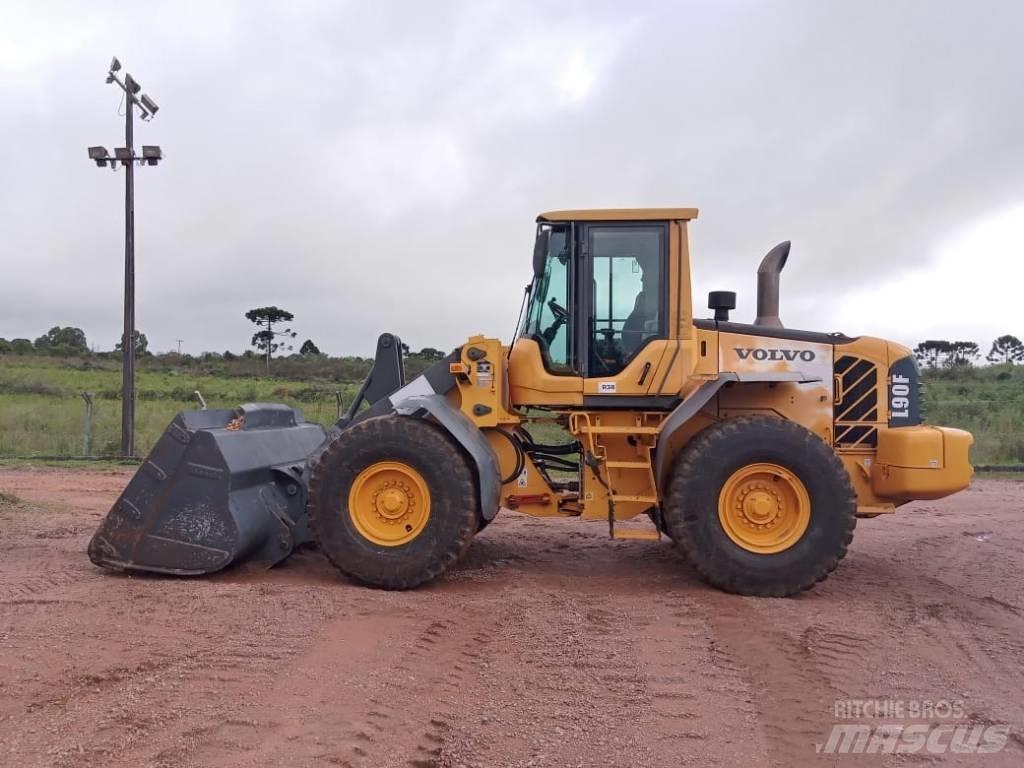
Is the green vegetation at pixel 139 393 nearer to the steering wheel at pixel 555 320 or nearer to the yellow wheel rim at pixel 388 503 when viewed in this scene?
the steering wheel at pixel 555 320

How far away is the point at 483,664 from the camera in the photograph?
4.50 meters

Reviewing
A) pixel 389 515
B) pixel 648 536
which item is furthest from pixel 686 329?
pixel 389 515

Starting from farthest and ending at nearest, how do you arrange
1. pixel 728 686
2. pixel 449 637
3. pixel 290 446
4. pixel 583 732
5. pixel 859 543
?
pixel 859 543 → pixel 290 446 → pixel 449 637 → pixel 728 686 → pixel 583 732

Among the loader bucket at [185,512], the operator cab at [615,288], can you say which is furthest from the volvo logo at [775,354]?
the loader bucket at [185,512]

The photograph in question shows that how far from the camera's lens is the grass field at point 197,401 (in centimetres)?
1727

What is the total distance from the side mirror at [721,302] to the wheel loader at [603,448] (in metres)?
0.02

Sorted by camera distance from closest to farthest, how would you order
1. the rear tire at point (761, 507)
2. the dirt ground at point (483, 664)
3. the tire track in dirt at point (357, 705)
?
the tire track in dirt at point (357, 705) < the dirt ground at point (483, 664) < the rear tire at point (761, 507)

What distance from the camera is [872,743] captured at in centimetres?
372

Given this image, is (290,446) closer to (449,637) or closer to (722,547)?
(449,637)

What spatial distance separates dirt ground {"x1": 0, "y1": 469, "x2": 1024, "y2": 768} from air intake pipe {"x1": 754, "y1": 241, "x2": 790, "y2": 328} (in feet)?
7.10

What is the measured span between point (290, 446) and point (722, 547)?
3576mm

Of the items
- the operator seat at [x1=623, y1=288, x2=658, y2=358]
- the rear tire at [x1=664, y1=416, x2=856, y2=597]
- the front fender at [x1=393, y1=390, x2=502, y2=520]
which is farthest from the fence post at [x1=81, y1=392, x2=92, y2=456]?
the rear tire at [x1=664, y1=416, x2=856, y2=597]

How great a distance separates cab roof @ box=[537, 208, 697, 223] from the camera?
642 centimetres

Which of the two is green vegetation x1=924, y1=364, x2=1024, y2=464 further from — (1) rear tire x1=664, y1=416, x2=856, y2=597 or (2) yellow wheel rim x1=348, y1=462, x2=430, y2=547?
(2) yellow wheel rim x1=348, y1=462, x2=430, y2=547
